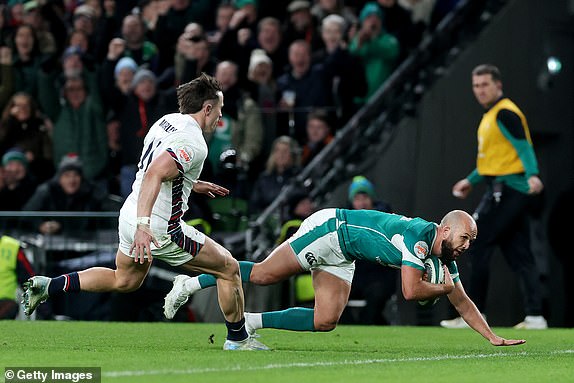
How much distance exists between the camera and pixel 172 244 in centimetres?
974

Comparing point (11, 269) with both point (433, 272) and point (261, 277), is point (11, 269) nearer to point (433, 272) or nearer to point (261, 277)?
point (261, 277)

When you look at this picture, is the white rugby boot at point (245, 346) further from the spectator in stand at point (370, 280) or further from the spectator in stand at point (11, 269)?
the spectator in stand at point (370, 280)

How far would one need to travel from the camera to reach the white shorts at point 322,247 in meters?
10.3

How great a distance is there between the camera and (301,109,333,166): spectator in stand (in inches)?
680

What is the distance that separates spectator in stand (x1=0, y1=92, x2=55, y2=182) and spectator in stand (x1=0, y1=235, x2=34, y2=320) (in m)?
3.25

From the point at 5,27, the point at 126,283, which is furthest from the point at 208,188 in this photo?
the point at 5,27

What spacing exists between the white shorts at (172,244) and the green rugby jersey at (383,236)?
3.76 feet

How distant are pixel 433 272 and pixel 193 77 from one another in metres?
8.49

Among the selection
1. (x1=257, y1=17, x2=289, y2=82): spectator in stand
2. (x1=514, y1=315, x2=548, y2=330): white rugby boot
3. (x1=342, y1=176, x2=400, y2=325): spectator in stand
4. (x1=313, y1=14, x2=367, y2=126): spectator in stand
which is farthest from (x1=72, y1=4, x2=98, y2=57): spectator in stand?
(x1=514, y1=315, x2=548, y2=330): white rugby boot

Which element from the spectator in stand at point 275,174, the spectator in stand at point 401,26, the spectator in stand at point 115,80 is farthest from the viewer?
the spectator in stand at point 115,80

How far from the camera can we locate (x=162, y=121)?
32.1 ft

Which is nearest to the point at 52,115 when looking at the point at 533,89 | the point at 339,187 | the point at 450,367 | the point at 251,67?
the point at 251,67

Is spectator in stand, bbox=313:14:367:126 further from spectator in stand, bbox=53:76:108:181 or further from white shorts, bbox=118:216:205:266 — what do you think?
Answer: white shorts, bbox=118:216:205:266

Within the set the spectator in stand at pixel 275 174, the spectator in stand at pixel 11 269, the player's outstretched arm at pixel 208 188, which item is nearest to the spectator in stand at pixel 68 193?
the spectator in stand at pixel 11 269
